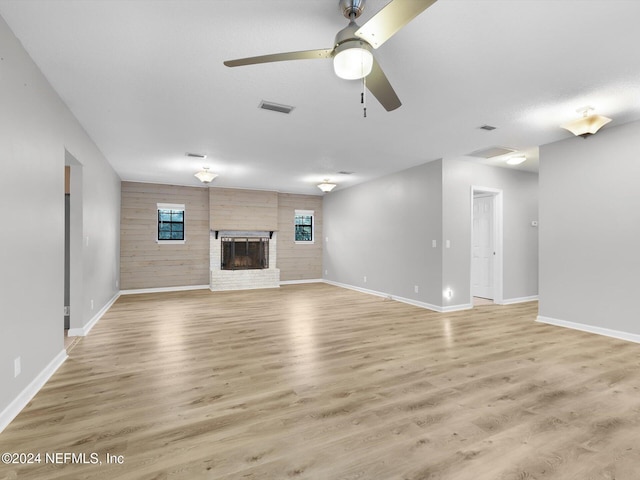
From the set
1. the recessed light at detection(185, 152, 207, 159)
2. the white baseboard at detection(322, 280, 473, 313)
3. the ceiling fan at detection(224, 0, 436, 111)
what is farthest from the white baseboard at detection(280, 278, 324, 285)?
the ceiling fan at detection(224, 0, 436, 111)

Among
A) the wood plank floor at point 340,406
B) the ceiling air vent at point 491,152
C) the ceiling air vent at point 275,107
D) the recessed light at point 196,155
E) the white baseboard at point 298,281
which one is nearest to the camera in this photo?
the wood plank floor at point 340,406

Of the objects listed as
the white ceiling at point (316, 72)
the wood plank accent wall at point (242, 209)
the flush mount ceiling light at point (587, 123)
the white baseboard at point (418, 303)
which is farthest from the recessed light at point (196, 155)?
the flush mount ceiling light at point (587, 123)

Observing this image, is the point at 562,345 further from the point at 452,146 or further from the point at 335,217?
the point at 335,217

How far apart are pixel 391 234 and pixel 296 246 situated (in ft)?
11.3

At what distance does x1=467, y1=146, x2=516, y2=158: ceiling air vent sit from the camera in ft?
16.7

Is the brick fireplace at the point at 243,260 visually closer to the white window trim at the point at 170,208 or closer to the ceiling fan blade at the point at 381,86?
the white window trim at the point at 170,208

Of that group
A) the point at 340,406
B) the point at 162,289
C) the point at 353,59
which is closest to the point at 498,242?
the point at 340,406

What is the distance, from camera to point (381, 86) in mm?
2211

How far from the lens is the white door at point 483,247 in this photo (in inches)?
261

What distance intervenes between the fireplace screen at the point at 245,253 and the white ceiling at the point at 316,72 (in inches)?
156

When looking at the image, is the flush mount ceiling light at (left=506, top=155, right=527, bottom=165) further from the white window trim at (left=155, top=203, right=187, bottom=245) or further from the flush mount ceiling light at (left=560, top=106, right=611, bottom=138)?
the white window trim at (left=155, top=203, right=187, bottom=245)

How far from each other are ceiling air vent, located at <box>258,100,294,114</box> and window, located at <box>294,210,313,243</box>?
607cm

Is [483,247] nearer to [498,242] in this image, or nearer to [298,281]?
[498,242]

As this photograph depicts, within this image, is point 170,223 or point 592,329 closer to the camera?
point 592,329
